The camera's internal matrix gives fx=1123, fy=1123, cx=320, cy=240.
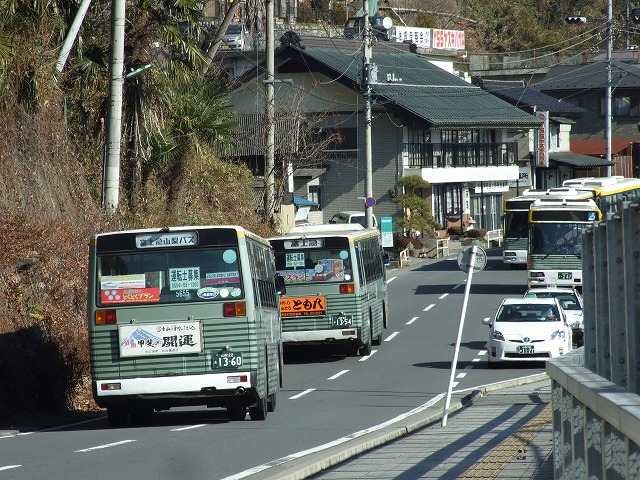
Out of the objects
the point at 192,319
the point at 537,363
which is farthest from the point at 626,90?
the point at 192,319

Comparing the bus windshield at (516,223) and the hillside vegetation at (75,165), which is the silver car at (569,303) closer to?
the hillside vegetation at (75,165)

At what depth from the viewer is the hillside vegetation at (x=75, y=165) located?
711 inches

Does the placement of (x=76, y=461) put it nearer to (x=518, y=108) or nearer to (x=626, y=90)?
(x=518, y=108)

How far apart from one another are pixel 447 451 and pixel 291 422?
16.1 ft

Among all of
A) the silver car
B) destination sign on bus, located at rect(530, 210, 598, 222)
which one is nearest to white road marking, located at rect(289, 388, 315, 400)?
the silver car

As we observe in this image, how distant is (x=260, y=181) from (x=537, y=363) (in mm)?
20909

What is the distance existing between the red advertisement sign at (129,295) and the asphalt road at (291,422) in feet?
5.88

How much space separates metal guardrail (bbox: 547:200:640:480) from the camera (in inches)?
215

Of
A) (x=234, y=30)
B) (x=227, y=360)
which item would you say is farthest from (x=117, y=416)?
(x=234, y=30)

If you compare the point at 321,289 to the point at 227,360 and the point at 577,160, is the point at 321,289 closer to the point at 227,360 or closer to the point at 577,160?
the point at 227,360

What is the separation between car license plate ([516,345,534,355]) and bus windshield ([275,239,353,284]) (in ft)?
14.4

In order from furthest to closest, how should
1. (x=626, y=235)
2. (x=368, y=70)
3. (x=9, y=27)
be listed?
(x=368, y=70), (x=9, y=27), (x=626, y=235)

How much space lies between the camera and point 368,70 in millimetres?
43281

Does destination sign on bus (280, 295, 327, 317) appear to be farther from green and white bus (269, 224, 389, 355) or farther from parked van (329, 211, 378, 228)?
parked van (329, 211, 378, 228)
